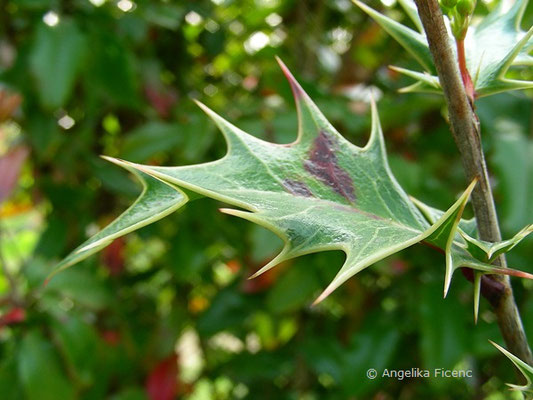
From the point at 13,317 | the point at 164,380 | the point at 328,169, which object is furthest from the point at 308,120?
the point at 164,380

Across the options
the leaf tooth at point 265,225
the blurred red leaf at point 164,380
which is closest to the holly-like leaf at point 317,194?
the leaf tooth at point 265,225

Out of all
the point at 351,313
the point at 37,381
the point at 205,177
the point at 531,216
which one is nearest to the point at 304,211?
the point at 205,177

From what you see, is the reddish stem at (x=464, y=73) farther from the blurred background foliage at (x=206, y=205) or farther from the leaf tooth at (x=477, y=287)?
the blurred background foliage at (x=206, y=205)

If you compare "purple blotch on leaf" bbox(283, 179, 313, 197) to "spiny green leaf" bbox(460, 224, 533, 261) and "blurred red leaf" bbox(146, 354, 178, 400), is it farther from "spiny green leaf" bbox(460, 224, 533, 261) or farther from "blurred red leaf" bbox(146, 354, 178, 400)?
"blurred red leaf" bbox(146, 354, 178, 400)

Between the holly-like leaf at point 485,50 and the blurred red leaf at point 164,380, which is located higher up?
the holly-like leaf at point 485,50

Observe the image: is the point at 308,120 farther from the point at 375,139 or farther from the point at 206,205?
the point at 206,205

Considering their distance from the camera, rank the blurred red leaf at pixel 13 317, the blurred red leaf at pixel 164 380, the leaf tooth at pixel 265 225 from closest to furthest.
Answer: the leaf tooth at pixel 265 225, the blurred red leaf at pixel 13 317, the blurred red leaf at pixel 164 380

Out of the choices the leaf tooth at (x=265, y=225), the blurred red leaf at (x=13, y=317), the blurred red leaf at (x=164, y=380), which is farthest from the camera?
the blurred red leaf at (x=164, y=380)
